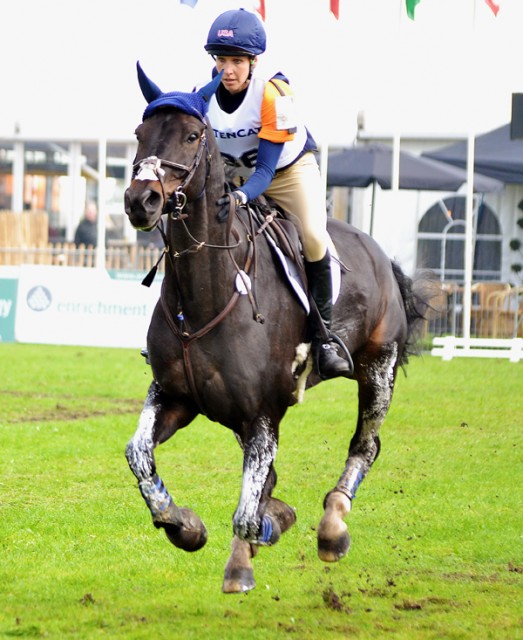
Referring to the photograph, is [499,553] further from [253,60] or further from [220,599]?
[253,60]

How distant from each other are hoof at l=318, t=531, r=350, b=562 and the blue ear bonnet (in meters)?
2.49

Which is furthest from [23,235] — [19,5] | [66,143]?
[19,5]

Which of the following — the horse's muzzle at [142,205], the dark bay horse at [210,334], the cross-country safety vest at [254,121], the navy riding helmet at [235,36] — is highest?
the navy riding helmet at [235,36]

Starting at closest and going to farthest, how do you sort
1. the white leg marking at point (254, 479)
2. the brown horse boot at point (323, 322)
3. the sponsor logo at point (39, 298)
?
the white leg marking at point (254, 479)
the brown horse boot at point (323, 322)
the sponsor logo at point (39, 298)

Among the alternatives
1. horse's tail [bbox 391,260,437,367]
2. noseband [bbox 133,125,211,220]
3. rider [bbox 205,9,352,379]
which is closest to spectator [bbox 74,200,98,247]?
horse's tail [bbox 391,260,437,367]

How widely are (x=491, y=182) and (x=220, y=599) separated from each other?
16284 mm

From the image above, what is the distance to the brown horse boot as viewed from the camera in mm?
6734

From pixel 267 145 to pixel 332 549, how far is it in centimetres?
227

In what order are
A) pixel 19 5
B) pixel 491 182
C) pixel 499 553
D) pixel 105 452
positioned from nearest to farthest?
pixel 499 553
pixel 105 452
pixel 491 182
pixel 19 5

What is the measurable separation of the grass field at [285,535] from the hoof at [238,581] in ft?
0.63

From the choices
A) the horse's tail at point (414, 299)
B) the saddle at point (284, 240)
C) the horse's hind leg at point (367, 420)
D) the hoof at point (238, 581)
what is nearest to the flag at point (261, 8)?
the horse's tail at point (414, 299)

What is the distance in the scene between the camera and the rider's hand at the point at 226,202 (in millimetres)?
5848

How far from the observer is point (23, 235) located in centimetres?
2486

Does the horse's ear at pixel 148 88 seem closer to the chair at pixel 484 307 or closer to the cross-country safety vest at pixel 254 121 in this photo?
the cross-country safety vest at pixel 254 121
